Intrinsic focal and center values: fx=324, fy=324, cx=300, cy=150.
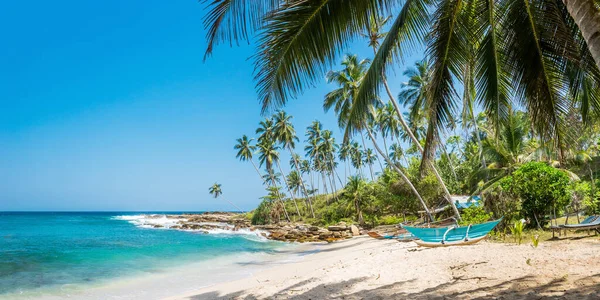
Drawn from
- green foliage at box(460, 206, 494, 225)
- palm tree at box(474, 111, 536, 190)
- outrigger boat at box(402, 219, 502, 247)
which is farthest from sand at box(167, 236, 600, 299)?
palm tree at box(474, 111, 536, 190)

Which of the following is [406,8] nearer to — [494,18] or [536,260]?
[494,18]

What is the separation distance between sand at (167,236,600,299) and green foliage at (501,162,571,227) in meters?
2.84

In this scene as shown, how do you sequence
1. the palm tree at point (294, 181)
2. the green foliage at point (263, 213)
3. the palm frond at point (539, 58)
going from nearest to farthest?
1. the palm frond at point (539, 58)
2. the green foliage at point (263, 213)
3. the palm tree at point (294, 181)

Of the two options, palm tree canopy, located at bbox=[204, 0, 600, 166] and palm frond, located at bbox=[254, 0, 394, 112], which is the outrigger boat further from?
palm frond, located at bbox=[254, 0, 394, 112]

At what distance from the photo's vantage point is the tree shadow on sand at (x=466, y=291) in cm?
392

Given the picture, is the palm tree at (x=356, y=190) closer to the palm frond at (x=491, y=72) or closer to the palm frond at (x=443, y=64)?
the palm frond at (x=491, y=72)

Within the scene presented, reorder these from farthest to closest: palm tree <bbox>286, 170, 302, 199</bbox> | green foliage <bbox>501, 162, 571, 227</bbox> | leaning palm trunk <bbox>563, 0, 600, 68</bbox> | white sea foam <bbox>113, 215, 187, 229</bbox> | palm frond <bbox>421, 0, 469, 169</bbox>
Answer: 1. palm tree <bbox>286, 170, 302, 199</bbox>
2. white sea foam <bbox>113, 215, 187, 229</bbox>
3. green foliage <bbox>501, 162, 571, 227</bbox>
4. palm frond <bbox>421, 0, 469, 169</bbox>
5. leaning palm trunk <bbox>563, 0, 600, 68</bbox>

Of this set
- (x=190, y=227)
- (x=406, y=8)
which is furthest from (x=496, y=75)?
(x=190, y=227)

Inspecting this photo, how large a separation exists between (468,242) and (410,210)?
19099 mm

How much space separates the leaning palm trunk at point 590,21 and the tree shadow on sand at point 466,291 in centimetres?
287

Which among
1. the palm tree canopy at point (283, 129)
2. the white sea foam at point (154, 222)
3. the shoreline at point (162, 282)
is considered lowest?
the white sea foam at point (154, 222)

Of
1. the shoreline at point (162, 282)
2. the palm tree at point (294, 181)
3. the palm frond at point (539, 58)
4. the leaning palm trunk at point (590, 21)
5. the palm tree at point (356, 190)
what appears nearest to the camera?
the leaning palm trunk at point (590, 21)

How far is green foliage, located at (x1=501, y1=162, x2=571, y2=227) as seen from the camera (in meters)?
10.8

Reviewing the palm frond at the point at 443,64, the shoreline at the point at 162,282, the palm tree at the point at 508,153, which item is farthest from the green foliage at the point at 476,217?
the palm frond at the point at 443,64
